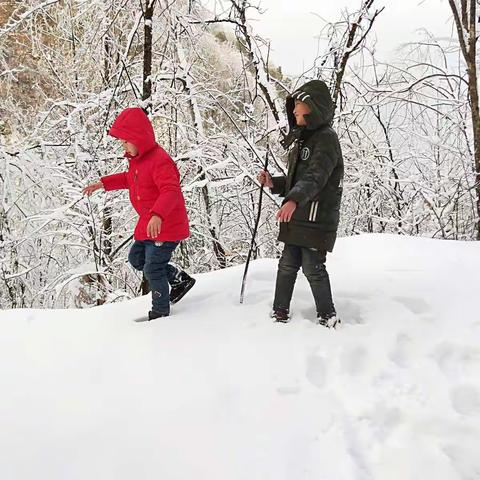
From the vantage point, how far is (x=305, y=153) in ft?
9.75

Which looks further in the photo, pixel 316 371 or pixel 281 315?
pixel 281 315

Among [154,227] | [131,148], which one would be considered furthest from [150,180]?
[154,227]

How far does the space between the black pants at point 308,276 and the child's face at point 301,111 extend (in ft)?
2.34

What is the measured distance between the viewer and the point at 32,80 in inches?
359

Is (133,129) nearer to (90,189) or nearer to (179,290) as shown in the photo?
(90,189)

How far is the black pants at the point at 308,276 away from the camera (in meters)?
2.98

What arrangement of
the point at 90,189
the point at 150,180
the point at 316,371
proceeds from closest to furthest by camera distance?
the point at 316,371, the point at 150,180, the point at 90,189

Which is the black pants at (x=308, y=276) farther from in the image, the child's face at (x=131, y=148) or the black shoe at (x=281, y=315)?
the child's face at (x=131, y=148)

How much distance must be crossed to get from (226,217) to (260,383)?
19.0 feet

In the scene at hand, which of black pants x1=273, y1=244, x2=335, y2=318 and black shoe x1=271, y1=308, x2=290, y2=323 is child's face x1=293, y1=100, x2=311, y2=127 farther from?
black shoe x1=271, y1=308, x2=290, y2=323

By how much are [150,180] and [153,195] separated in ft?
0.32

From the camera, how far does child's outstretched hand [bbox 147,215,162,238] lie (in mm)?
2955

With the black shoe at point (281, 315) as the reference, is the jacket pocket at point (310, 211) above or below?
above

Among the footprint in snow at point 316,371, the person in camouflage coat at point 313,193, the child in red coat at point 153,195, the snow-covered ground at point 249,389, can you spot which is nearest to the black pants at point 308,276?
the person in camouflage coat at point 313,193
